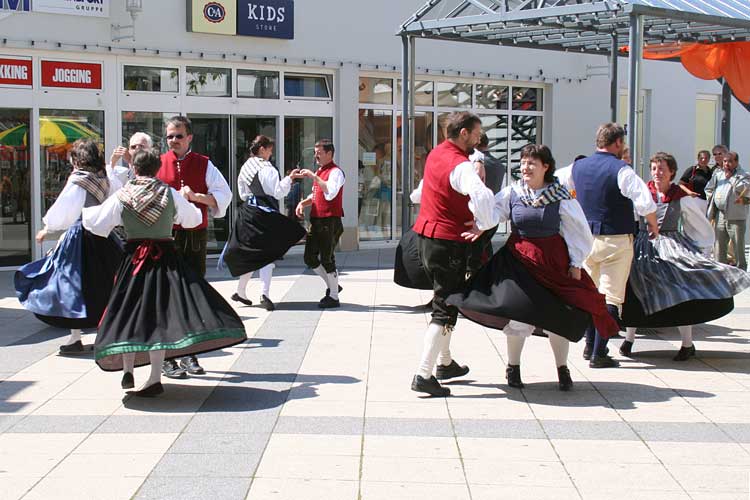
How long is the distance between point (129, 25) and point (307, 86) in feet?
9.98

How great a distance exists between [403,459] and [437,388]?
1.34m

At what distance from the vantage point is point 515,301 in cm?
613

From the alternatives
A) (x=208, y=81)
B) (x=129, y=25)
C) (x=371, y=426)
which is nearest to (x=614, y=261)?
(x=371, y=426)

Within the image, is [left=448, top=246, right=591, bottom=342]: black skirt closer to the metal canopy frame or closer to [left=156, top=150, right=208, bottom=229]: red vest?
[left=156, top=150, right=208, bottom=229]: red vest

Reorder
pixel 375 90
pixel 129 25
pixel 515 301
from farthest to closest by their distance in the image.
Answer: pixel 375 90 < pixel 129 25 < pixel 515 301

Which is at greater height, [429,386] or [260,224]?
[260,224]

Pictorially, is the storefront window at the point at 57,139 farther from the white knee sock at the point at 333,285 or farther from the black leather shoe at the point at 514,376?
the black leather shoe at the point at 514,376

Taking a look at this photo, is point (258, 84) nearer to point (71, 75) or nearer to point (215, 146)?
point (215, 146)

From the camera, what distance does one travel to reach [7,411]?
6.05 metres

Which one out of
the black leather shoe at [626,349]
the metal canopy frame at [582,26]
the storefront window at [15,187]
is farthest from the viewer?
the storefront window at [15,187]

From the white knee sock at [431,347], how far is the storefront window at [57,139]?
8081 mm

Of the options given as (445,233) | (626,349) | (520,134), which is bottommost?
(626,349)

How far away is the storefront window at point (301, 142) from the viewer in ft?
50.3

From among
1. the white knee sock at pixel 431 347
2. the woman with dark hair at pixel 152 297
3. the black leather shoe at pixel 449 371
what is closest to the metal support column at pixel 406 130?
the black leather shoe at pixel 449 371
